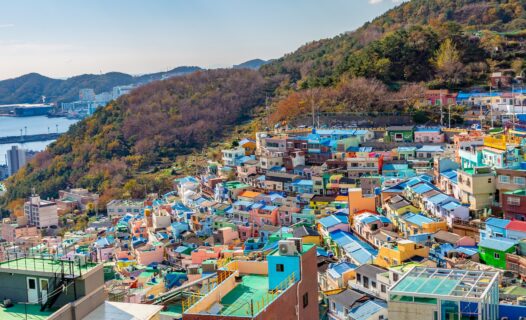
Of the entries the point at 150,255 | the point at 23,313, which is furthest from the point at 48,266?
the point at 150,255

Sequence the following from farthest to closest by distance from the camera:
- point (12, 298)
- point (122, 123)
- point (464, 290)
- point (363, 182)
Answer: point (122, 123) → point (363, 182) → point (464, 290) → point (12, 298)

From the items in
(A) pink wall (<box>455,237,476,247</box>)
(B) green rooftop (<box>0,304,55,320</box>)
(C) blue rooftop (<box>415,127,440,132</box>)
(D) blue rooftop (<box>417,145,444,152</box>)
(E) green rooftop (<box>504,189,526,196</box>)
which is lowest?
(A) pink wall (<box>455,237,476,247</box>)

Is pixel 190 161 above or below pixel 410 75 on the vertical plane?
below

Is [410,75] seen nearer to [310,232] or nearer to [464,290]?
[310,232]

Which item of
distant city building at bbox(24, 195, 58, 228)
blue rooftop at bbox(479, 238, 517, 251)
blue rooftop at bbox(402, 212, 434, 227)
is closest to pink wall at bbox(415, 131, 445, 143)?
blue rooftop at bbox(402, 212, 434, 227)

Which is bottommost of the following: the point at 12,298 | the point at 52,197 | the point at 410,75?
the point at 52,197

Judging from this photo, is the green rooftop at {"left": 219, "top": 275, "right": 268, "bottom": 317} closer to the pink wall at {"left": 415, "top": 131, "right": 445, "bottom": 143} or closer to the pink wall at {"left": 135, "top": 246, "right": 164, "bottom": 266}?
the pink wall at {"left": 135, "top": 246, "right": 164, "bottom": 266}

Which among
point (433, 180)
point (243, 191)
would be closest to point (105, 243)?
point (243, 191)
